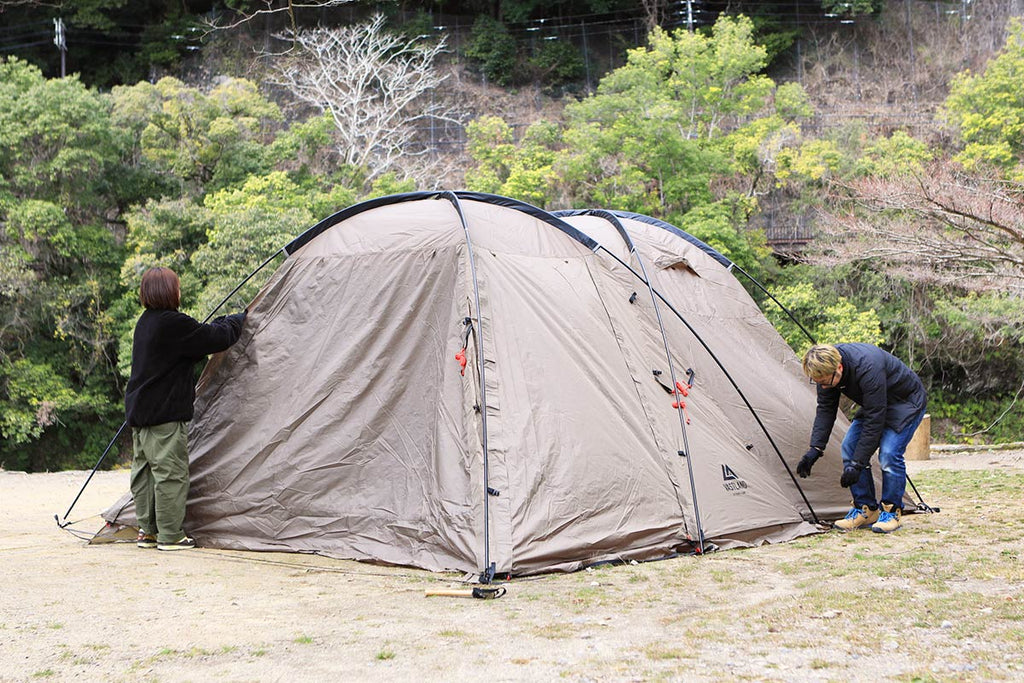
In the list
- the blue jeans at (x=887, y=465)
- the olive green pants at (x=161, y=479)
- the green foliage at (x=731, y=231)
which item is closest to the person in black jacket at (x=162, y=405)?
the olive green pants at (x=161, y=479)

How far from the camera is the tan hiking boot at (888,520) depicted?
5.63 metres

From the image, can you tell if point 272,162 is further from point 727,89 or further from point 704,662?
point 704,662

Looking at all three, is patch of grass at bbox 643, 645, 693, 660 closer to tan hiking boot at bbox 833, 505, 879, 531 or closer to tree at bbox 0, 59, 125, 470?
tan hiking boot at bbox 833, 505, 879, 531

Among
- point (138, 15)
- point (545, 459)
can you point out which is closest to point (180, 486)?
point (545, 459)

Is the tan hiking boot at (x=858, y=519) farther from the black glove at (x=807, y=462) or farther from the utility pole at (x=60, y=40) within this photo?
the utility pole at (x=60, y=40)

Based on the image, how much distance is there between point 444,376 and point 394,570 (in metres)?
→ 1.08

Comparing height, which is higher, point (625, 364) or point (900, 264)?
point (625, 364)

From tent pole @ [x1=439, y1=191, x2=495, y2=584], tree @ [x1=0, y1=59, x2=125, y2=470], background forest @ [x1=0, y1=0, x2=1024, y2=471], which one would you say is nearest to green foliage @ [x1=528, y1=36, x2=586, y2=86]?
background forest @ [x1=0, y1=0, x2=1024, y2=471]

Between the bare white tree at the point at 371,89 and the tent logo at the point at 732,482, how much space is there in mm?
19050

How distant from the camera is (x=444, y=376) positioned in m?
5.12

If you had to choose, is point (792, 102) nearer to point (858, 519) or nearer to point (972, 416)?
point (972, 416)

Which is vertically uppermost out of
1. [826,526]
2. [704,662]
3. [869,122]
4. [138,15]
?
[138,15]

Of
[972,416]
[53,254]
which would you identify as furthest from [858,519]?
[53,254]

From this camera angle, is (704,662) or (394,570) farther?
(394,570)
